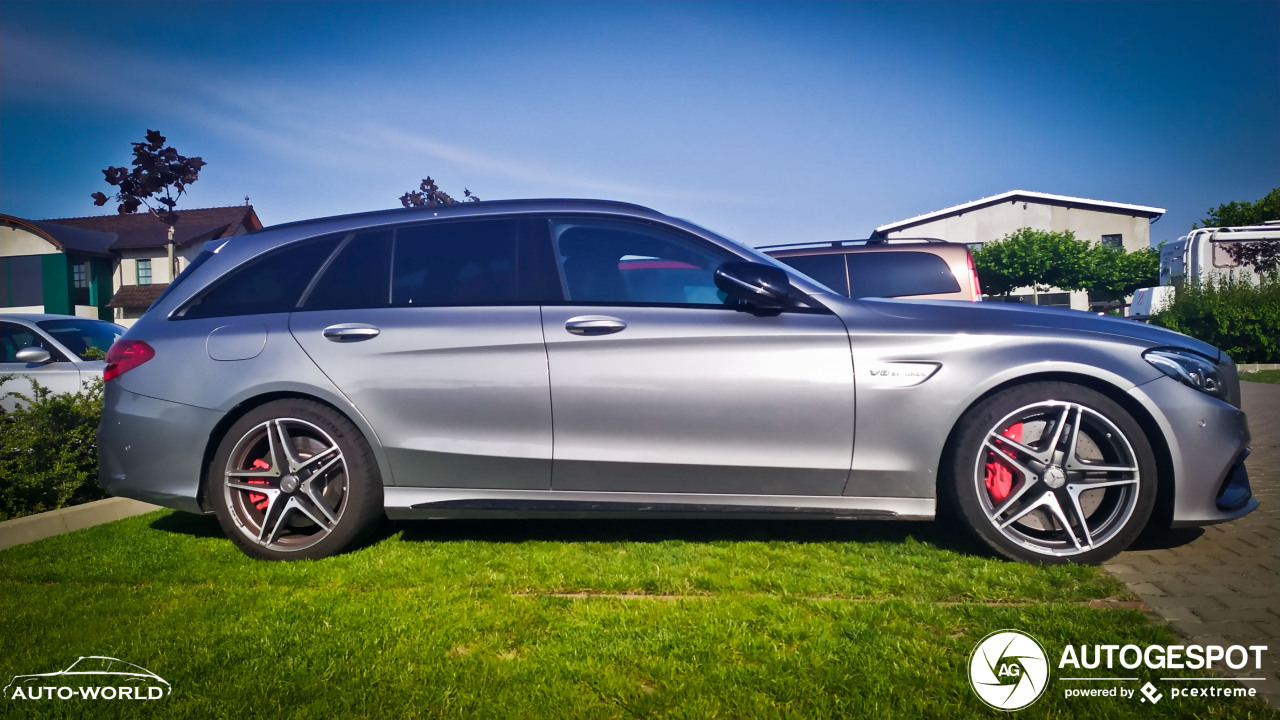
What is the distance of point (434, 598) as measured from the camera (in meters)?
3.33

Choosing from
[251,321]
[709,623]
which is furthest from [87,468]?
[709,623]

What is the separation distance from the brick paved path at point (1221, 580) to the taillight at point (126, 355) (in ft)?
15.6

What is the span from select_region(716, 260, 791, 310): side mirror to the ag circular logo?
1.68 meters

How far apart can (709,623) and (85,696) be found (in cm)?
208

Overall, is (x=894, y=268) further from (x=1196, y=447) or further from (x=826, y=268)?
(x=1196, y=447)

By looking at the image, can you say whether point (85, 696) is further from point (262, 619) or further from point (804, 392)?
point (804, 392)

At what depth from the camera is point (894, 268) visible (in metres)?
7.57

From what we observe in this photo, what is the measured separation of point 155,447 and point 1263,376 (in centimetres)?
1643

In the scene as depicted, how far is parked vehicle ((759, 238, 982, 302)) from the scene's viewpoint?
7402 mm

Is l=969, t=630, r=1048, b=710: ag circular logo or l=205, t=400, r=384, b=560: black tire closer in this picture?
l=969, t=630, r=1048, b=710: ag circular logo

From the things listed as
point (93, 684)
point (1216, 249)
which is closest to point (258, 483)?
point (93, 684)

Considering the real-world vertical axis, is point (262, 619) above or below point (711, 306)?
below

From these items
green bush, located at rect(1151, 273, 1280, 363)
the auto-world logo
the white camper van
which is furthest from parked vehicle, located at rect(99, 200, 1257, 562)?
the white camper van
